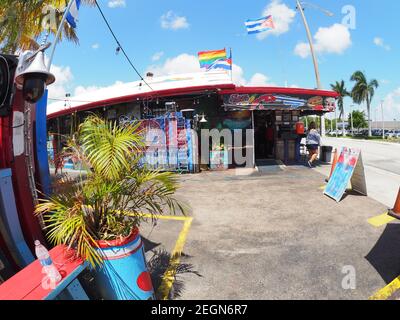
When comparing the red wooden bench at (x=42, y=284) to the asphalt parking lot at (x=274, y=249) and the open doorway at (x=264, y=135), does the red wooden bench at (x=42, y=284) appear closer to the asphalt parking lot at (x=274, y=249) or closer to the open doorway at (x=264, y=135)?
the asphalt parking lot at (x=274, y=249)

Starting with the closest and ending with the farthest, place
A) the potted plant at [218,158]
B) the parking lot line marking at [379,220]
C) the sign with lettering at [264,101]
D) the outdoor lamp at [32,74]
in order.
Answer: the outdoor lamp at [32,74] < the parking lot line marking at [379,220] < the sign with lettering at [264,101] < the potted plant at [218,158]

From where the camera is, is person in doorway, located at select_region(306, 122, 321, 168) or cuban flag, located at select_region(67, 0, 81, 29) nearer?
cuban flag, located at select_region(67, 0, 81, 29)

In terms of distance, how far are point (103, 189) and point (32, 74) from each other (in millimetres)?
1444

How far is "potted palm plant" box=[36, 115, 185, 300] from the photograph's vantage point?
3.07 meters

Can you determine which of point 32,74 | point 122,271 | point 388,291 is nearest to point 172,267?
point 122,271

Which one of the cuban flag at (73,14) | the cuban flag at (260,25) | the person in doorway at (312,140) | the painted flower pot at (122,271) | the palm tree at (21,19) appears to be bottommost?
the painted flower pot at (122,271)

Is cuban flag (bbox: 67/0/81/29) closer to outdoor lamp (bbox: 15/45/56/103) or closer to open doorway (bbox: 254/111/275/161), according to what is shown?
outdoor lamp (bbox: 15/45/56/103)

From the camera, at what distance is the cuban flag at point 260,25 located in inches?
665

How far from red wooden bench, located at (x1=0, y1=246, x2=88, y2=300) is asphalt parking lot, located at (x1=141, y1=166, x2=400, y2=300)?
1123 millimetres

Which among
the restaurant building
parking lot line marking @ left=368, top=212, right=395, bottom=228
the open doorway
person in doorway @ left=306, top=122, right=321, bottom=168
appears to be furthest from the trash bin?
parking lot line marking @ left=368, top=212, right=395, bottom=228

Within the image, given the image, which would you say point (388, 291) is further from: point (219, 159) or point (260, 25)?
point (260, 25)

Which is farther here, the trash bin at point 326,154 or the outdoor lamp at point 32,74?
the trash bin at point 326,154

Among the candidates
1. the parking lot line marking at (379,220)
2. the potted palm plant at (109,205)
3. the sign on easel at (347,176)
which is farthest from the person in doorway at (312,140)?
the potted palm plant at (109,205)

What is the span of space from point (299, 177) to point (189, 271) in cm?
738
